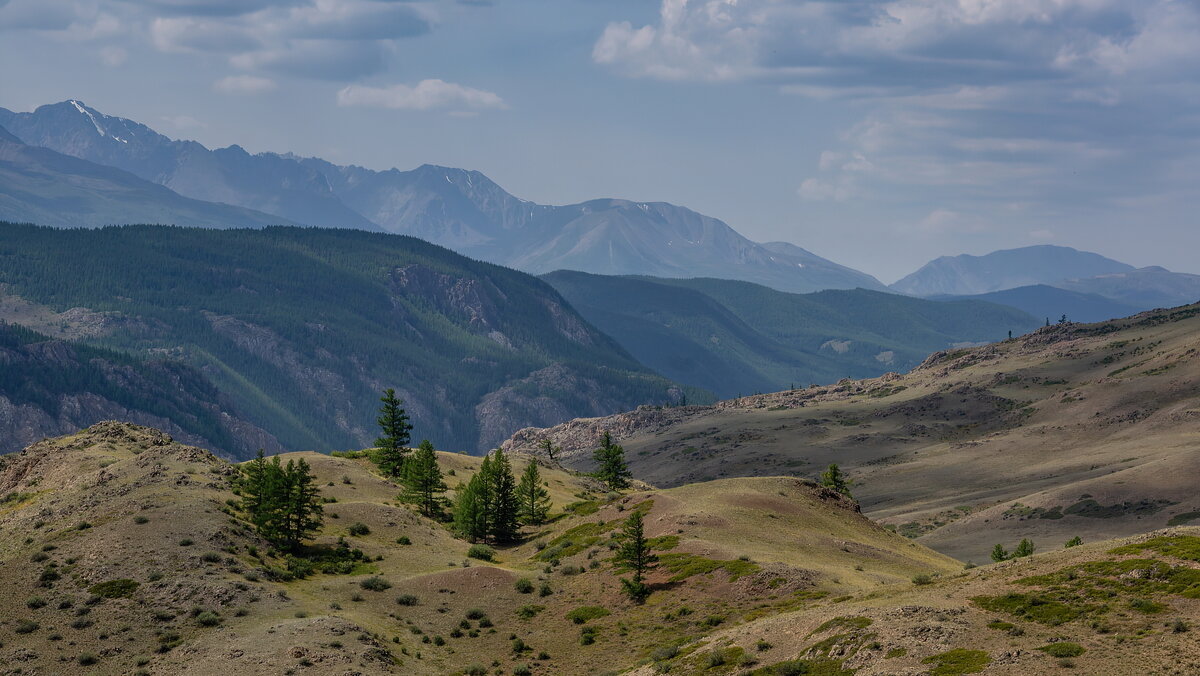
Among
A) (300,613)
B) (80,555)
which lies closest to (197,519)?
(80,555)

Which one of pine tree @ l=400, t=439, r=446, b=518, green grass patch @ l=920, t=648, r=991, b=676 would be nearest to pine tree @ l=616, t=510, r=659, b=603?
green grass patch @ l=920, t=648, r=991, b=676

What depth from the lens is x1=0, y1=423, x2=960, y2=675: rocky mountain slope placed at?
70.0 metres

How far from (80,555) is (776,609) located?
49804mm

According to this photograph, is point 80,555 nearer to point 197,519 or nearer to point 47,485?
point 197,519

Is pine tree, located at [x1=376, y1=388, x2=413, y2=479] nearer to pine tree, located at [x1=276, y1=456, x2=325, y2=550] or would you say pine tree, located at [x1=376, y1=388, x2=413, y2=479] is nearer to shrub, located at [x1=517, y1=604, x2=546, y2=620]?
pine tree, located at [x1=276, y1=456, x2=325, y2=550]

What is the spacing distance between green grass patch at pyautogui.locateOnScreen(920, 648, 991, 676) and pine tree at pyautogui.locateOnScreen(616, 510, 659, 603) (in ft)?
109

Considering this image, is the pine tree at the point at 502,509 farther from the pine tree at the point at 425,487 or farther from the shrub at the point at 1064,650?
the shrub at the point at 1064,650

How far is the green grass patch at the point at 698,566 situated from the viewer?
83.2 meters

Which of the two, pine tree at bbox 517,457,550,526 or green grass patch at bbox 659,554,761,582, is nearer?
green grass patch at bbox 659,554,761,582

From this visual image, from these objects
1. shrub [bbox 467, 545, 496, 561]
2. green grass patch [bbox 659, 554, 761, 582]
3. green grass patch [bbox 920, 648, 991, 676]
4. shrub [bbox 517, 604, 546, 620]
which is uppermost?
green grass patch [bbox 920, 648, 991, 676]

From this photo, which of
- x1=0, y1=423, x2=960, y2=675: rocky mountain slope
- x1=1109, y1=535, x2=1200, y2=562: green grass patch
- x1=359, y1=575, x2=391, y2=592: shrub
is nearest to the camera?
x1=1109, y1=535, x2=1200, y2=562: green grass patch

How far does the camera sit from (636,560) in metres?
88.7

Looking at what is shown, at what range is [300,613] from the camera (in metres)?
75.8

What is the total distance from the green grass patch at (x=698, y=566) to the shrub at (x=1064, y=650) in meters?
31.6
